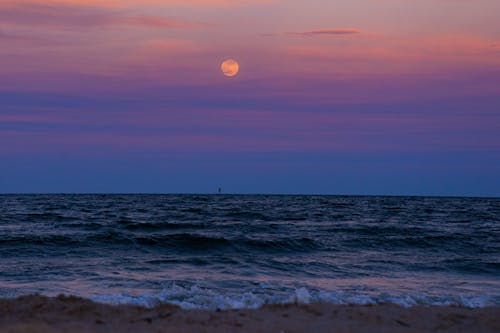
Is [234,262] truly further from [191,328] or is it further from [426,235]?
[426,235]

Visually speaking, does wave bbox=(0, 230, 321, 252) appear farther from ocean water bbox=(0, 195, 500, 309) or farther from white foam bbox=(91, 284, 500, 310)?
white foam bbox=(91, 284, 500, 310)

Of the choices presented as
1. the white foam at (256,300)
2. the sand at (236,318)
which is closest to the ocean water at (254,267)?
the white foam at (256,300)

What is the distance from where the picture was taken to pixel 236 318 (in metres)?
8.01

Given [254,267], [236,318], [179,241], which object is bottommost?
[254,267]

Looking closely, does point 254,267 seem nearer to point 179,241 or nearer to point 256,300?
point 256,300

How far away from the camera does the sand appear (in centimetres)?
739

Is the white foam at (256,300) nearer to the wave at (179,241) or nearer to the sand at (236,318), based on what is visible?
the sand at (236,318)

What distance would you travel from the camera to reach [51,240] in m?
20.0

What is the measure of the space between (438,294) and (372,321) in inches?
168

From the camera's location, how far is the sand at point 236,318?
24.2 feet

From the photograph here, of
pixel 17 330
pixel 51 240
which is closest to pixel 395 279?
pixel 17 330

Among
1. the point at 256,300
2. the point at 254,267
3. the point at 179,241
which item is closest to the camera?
the point at 256,300

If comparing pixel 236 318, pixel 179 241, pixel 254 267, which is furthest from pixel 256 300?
pixel 179 241

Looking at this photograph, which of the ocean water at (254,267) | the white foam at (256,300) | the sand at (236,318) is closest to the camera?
the sand at (236,318)
